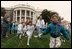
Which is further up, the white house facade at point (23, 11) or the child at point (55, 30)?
the child at point (55, 30)

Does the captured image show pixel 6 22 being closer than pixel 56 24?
No

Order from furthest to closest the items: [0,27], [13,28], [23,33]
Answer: [13,28] → [23,33] → [0,27]

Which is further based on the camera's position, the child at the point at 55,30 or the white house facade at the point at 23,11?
the white house facade at the point at 23,11

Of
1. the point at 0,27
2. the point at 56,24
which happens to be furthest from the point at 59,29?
the point at 0,27

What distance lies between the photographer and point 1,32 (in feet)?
66.4

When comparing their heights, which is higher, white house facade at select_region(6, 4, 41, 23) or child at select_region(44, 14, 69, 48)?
child at select_region(44, 14, 69, 48)

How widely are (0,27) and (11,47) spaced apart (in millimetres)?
4760

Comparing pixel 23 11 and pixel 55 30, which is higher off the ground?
pixel 55 30

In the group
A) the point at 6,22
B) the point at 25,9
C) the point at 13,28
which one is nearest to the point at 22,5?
the point at 25,9

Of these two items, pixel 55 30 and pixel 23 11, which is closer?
pixel 55 30

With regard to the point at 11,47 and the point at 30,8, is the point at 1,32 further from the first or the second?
the point at 30,8

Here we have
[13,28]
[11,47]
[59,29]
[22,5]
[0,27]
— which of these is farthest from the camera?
[22,5]

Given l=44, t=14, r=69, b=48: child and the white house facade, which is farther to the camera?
the white house facade

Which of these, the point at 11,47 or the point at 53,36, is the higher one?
the point at 53,36
